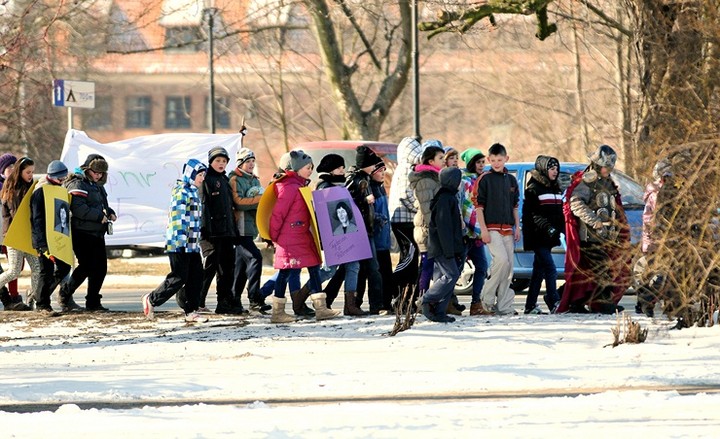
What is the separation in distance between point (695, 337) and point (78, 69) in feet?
164

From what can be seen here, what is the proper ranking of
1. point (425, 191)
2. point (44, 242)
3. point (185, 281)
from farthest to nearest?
point (44, 242) < point (185, 281) < point (425, 191)

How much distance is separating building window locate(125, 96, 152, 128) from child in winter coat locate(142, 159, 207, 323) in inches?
2259

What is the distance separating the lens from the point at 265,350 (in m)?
11.9

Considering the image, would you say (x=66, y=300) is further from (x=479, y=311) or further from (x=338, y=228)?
(x=479, y=311)

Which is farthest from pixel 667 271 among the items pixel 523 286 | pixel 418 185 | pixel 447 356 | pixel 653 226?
pixel 523 286

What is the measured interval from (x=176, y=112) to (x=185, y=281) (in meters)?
59.9

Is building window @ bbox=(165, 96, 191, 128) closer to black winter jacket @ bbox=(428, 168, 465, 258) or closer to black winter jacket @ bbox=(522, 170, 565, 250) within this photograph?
black winter jacket @ bbox=(522, 170, 565, 250)

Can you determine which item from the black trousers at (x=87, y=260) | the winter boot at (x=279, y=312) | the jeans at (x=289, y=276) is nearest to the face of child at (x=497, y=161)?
the jeans at (x=289, y=276)

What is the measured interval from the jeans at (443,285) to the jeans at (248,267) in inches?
97.3

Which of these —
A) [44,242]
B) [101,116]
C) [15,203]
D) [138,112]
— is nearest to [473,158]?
[44,242]

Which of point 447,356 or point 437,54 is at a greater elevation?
point 437,54

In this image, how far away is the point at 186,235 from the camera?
14172 mm

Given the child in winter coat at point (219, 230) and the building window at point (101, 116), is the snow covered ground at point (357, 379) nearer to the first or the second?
the child in winter coat at point (219, 230)

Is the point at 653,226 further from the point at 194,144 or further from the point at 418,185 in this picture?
the point at 194,144
